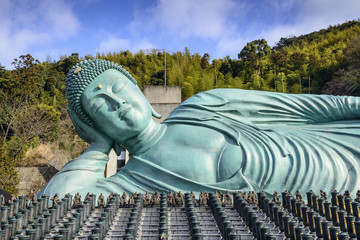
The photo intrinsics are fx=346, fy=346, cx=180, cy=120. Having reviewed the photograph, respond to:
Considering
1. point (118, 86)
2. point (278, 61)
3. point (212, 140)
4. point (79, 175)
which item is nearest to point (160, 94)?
point (118, 86)

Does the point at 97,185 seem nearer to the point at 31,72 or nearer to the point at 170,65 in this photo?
the point at 31,72

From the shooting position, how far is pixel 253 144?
479cm

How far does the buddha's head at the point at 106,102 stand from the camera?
481 centimetres

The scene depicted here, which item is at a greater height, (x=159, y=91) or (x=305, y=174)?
(x=159, y=91)

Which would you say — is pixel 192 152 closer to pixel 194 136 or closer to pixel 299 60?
pixel 194 136

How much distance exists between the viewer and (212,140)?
15.8 ft

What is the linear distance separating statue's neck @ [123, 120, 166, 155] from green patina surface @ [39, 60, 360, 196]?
0.01 meters

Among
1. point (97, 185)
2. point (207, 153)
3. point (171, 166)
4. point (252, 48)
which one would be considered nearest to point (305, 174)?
point (207, 153)

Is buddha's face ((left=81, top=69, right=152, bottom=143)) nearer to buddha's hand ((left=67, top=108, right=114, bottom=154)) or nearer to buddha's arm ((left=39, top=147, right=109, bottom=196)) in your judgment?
buddha's hand ((left=67, top=108, right=114, bottom=154))

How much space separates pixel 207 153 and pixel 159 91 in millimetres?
7079

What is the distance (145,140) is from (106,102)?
768 mm

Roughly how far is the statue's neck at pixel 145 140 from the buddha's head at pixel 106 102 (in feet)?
0.29

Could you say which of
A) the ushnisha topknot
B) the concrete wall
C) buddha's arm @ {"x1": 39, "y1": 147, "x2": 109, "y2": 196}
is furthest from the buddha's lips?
the concrete wall

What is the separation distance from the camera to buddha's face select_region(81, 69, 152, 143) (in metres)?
4.80
